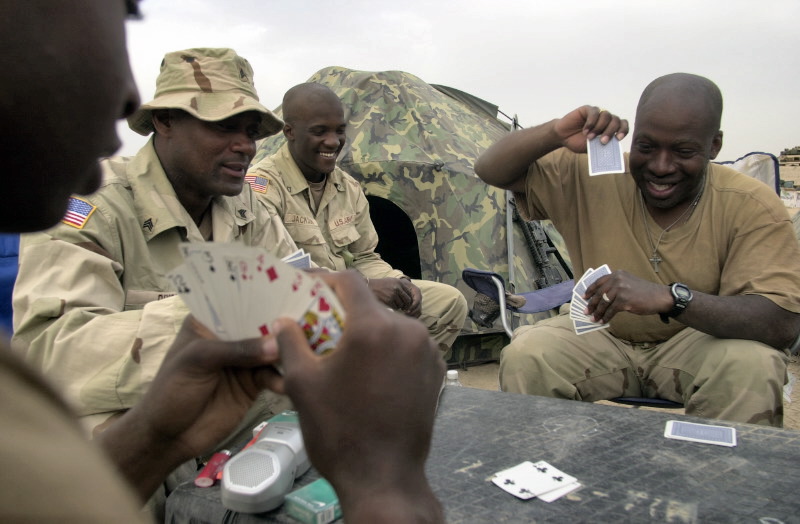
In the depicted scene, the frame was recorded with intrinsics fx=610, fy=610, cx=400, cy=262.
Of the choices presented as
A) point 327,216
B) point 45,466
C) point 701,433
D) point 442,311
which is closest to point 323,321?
point 45,466

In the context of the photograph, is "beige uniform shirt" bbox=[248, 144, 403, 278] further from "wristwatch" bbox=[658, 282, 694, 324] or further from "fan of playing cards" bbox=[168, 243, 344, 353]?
"fan of playing cards" bbox=[168, 243, 344, 353]

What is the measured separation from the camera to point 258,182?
13.5 ft

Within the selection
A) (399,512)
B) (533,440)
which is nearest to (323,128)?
(533,440)

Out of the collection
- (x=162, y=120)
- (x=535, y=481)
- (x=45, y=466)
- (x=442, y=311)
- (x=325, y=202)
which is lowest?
(x=442, y=311)

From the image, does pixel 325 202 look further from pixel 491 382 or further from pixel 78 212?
pixel 78 212

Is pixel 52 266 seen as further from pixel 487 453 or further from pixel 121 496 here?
pixel 121 496

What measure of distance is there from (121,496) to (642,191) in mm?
2758

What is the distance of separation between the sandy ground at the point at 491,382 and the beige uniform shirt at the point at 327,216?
116cm

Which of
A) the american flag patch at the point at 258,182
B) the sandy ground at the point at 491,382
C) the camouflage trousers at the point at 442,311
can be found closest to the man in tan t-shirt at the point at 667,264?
the camouflage trousers at the point at 442,311

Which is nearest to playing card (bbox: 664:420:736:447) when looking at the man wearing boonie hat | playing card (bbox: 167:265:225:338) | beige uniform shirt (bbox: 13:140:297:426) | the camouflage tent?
the man wearing boonie hat

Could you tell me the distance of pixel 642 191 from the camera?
9.38ft

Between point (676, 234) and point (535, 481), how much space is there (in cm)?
171

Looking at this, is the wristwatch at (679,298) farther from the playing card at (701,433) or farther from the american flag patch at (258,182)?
the american flag patch at (258,182)

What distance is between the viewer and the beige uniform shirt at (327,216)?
4105 mm
